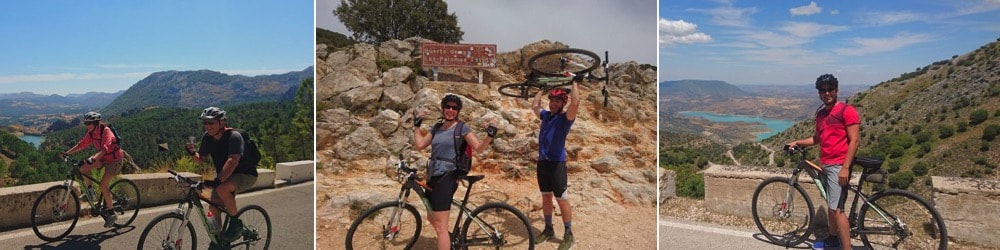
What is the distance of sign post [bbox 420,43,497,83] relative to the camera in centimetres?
1104

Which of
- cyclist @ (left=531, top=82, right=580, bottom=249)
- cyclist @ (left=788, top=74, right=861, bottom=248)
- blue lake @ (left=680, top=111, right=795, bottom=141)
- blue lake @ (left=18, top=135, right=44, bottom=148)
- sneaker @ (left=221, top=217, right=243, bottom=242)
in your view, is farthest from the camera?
blue lake @ (left=680, top=111, right=795, bottom=141)

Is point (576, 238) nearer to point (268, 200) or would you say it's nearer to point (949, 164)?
point (268, 200)

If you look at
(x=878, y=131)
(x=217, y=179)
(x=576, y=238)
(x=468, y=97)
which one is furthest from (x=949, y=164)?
(x=217, y=179)

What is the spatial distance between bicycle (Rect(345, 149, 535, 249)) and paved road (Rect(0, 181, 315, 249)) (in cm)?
100

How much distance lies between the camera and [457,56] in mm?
11477

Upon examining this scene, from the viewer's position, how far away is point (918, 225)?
4.28 meters

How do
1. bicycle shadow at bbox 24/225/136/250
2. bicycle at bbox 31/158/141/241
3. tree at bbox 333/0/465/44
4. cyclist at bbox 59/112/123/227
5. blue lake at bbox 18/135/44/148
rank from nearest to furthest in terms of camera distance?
1. bicycle shadow at bbox 24/225/136/250
2. bicycle at bbox 31/158/141/241
3. cyclist at bbox 59/112/123/227
4. blue lake at bbox 18/135/44/148
5. tree at bbox 333/0/465/44

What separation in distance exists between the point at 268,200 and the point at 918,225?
7.15 m

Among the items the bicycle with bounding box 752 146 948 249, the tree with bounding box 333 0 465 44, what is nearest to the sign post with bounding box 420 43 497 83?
the tree with bounding box 333 0 465 44

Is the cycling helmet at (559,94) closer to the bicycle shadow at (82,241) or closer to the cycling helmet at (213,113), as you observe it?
the cycling helmet at (213,113)

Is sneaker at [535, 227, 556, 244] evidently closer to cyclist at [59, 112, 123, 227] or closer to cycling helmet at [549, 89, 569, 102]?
cycling helmet at [549, 89, 569, 102]

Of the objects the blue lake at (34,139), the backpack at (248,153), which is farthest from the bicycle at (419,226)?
the blue lake at (34,139)

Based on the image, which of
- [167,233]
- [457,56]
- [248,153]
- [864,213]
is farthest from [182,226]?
[457,56]

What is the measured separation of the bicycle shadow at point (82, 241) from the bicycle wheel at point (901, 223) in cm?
663
